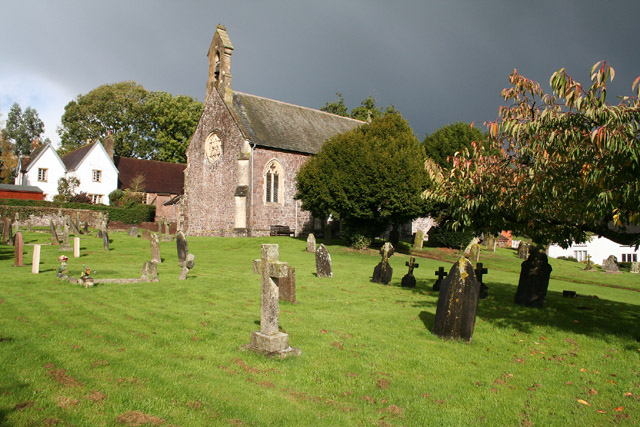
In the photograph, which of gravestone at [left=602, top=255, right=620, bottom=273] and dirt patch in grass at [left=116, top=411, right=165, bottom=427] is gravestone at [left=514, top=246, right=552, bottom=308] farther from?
gravestone at [left=602, top=255, right=620, bottom=273]

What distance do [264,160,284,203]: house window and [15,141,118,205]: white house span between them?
79.7ft

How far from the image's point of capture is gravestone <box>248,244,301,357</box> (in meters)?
6.54

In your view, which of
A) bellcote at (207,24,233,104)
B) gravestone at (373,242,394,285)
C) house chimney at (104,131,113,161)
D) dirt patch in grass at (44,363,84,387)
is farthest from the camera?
house chimney at (104,131,113,161)

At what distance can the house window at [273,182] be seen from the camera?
1352 inches

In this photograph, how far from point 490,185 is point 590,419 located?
5.25m

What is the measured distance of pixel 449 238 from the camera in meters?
34.3

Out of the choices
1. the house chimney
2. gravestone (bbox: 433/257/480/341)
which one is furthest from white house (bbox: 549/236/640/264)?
the house chimney

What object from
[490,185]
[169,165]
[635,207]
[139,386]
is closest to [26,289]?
[139,386]

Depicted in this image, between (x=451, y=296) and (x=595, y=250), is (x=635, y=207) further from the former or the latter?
(x=595, y=250)

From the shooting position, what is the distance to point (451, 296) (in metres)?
8.20

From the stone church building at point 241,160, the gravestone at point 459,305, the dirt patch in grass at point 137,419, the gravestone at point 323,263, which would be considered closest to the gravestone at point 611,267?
the gravestone at point 323,263

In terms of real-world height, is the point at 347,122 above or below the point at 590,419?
above

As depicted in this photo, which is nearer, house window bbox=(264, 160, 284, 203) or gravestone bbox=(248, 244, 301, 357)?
gravestone bbox=(248, 244, 301, 357)

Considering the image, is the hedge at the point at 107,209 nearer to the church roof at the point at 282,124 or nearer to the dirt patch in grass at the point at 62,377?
the church roof at the point at 282,124
